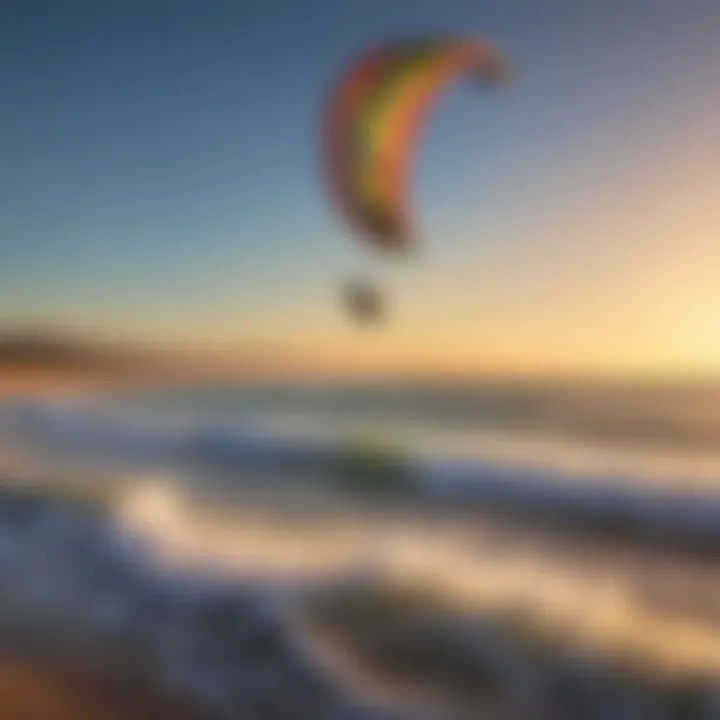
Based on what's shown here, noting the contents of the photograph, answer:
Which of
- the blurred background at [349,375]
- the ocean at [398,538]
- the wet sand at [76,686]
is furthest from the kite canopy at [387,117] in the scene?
the wet sand at [76,686]

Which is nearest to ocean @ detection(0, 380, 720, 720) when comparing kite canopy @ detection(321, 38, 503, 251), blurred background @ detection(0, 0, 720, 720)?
blurred background @ detection(0, 0, 720, 720)

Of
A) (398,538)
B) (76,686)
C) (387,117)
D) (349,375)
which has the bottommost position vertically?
(76,686)

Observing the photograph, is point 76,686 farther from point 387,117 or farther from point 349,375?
point 387,117

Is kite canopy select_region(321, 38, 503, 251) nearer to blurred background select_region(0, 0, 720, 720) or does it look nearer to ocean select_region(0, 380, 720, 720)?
blurred background select_region(0, 0, 720, 720)

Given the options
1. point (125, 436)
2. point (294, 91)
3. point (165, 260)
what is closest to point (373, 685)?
point (125, 436)

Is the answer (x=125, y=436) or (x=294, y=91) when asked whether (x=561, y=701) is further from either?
(x=294, y=91)

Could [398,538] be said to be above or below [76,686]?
above

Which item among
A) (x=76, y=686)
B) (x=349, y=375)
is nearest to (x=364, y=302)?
(x=349, y=375)
